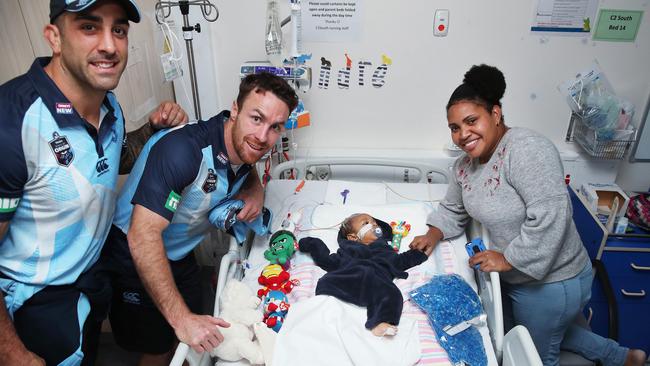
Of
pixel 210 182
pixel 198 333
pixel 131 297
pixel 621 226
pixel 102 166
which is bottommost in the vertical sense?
pixel 131 297

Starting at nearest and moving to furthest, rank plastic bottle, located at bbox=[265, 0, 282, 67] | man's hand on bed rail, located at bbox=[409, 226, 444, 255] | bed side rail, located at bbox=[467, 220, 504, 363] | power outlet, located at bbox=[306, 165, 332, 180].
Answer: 1. bed side rail, located at bbox=[467, 220, 504, 363]
2. man's hand on bed rail, located at bbox=[409, 226, 444, 255]
3. plastic bottle, located at bbox=[265, 0, 282, 67]
4. power outlet, located at bbox=[306, 165, 332, 180]

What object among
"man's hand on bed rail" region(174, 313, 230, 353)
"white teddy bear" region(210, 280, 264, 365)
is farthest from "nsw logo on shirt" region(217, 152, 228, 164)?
"man's hand on bed rail" region(174, 313, 230, 353)

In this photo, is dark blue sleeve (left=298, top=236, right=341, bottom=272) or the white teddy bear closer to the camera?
the white teddy bear

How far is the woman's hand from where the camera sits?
1.85 meters

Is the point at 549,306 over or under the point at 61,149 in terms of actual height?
under

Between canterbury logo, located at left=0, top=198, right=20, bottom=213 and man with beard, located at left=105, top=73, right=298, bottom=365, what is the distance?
36cm

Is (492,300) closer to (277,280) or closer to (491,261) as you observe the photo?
(491,261)

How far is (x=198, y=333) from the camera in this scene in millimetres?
1520

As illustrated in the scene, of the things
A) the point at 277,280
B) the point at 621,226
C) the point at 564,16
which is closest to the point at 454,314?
the point at 277,280

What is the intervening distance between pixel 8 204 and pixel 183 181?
0.53m

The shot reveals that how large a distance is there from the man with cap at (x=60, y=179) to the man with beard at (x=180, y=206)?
0.54 feet

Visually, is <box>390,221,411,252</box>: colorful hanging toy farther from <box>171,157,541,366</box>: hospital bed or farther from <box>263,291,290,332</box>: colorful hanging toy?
<box>263,291,290,332</box>: colorful hanging toy

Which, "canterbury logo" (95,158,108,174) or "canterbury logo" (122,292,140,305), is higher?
"canterbury logo" (95,158,108,174)

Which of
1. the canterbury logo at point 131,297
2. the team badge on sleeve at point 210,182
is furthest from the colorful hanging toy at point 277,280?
the canterbury logo at point 131,297
